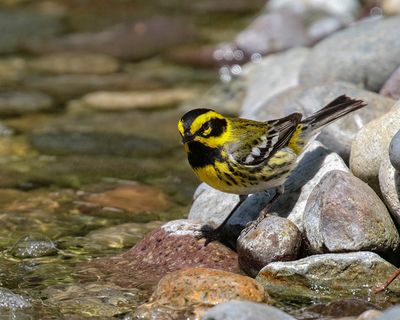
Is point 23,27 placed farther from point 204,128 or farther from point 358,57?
point 204,128

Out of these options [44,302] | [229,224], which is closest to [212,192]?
[229,224]

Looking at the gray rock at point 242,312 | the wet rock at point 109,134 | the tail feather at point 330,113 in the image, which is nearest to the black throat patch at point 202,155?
the tail feather at point 330,113

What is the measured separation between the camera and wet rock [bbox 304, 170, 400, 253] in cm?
638

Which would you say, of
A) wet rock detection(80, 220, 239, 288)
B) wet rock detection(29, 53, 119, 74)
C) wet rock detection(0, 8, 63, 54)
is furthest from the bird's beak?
wet rock detection(0, 8, 63, 54)

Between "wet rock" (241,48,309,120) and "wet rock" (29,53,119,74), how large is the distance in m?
2.12

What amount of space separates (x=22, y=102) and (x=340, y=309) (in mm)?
6867

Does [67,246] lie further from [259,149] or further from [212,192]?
[259,149]

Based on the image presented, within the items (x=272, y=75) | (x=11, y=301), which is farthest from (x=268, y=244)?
(x=272, y=75)

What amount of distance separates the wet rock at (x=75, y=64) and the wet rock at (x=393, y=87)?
17.2 feet

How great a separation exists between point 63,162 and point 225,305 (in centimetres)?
482

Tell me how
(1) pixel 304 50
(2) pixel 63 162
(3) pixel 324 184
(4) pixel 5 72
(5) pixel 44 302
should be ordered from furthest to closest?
(4) pixel 5 72, (1) pixel 304 50, (2) pixel 63 162, (3) pixel 324 184, (5) pixel 44 302

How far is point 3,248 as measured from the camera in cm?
739

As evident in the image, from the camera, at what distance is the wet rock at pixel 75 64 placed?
1323 centimetres

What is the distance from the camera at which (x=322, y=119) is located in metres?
7.45
